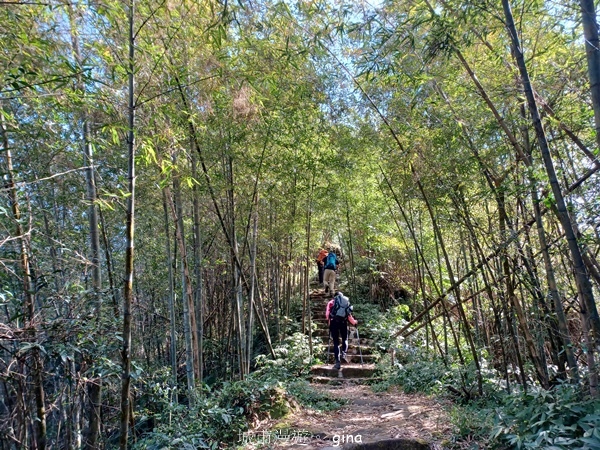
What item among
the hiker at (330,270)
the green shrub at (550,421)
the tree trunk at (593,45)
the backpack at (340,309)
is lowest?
the green shrub at (550,421)

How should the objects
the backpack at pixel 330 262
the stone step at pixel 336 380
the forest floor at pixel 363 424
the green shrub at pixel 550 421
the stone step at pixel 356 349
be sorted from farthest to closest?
the backpack at pixel 330 262, the stone step at pixel 356 349, the stone step at pixel 336 380, the forest floor at pixel 363 424, the green shrub at pixel 550 421

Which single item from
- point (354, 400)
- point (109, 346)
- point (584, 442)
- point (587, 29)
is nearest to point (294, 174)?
point (354, 400)

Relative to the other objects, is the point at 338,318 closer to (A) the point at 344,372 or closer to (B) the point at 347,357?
(A) the point at 344,372

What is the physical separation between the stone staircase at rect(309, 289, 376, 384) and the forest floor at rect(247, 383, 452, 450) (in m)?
0.94

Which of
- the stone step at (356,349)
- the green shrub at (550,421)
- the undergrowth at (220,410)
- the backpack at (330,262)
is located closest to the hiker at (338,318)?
the stone step at (356,349)

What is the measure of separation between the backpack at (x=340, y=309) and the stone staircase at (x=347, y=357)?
2.91ft

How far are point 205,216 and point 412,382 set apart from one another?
4211 millimetres

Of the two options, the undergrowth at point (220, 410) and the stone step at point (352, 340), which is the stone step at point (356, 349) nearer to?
the stone step at point (352, 340)

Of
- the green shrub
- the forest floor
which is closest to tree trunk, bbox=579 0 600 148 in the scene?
the green shrub

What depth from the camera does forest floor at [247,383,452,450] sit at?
3.28 m

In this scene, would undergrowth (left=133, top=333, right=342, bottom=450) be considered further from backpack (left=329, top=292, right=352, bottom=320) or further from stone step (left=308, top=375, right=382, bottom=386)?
backpack (left=329, top=292, right=352, bottom=320)

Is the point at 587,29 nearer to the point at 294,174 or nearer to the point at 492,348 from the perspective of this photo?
the point at 492,348

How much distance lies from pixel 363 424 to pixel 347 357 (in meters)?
2.61

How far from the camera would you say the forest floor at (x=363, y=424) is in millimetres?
3281
